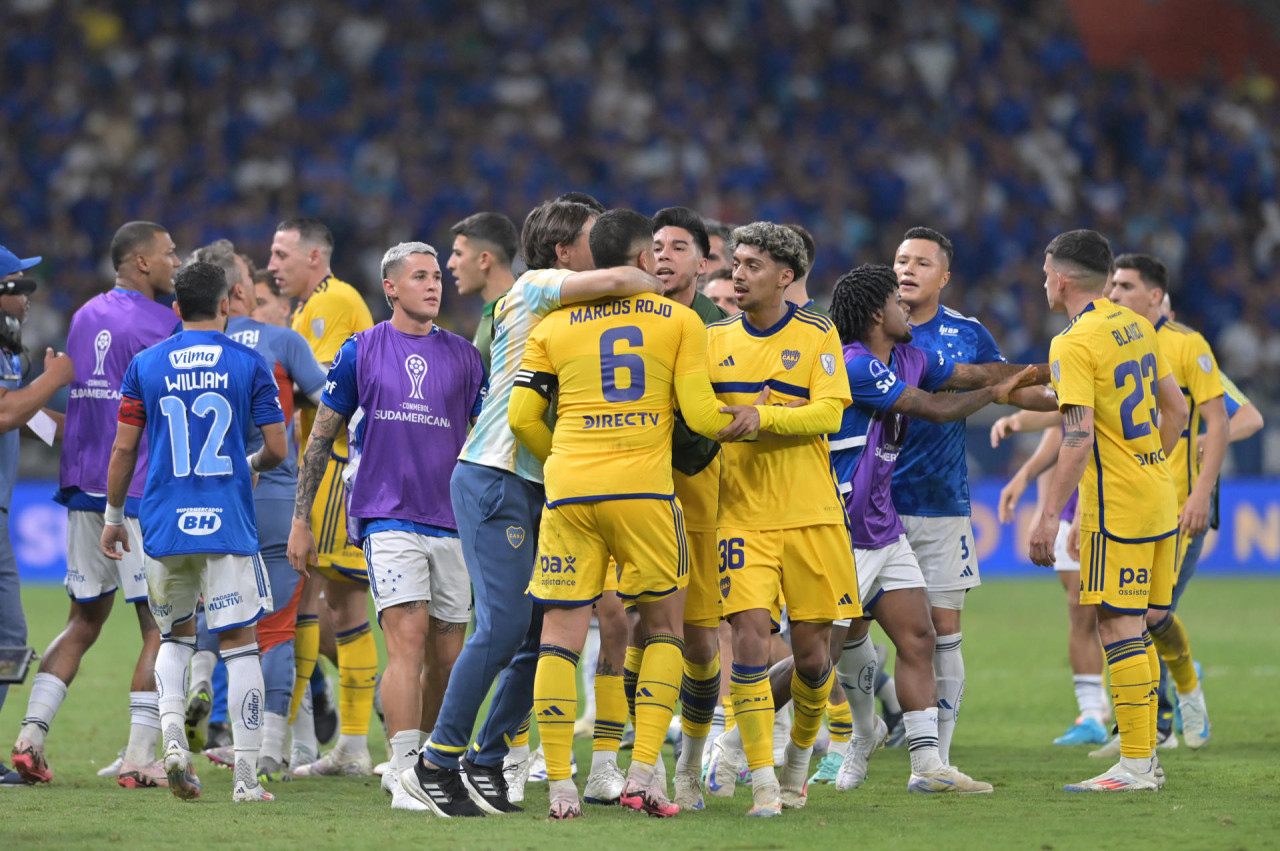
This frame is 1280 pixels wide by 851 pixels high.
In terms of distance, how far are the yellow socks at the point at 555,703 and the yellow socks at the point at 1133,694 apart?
2459 millimetres

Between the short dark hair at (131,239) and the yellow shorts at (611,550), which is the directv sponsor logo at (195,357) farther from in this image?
the yellow shorts at (611,550)

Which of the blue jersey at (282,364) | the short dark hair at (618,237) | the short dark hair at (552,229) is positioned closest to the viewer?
the short dark hair at (618,237)

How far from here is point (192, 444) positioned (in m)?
6.45

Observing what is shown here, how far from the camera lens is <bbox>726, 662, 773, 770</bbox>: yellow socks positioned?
19.1 feet

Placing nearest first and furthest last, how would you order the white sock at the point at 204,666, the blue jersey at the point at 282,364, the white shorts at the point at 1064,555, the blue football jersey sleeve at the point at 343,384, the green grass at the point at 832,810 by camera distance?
the green grass at the point at 832,810
the blue football jersey sleeve at the point at 343,384
the blue jersey at the point at 282,364
the white sock at the point at 204,666
the white shorts at the point at 1064,555

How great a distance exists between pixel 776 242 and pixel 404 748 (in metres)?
2.56

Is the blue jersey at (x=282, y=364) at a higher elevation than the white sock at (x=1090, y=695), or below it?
higher

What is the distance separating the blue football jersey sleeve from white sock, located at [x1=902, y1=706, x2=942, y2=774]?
2804 mm

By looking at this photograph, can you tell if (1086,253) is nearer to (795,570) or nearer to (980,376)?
(980,376)

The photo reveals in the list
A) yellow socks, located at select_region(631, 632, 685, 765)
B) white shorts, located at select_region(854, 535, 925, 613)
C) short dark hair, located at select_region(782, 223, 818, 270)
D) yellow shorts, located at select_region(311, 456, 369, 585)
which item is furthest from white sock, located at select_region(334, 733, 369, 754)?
short dark hair, located at select_region(782, 223, 818, 270)

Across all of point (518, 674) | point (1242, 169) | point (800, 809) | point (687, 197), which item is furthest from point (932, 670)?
point (1242, 169)

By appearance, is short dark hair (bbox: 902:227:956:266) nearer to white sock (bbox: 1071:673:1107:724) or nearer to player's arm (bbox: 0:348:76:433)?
white sock (bbox: 1071:673:1107:724)

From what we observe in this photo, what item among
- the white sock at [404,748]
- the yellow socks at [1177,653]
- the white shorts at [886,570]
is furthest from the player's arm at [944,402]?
the white sock at [404,748]

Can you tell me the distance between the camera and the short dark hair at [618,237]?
5.78 m
